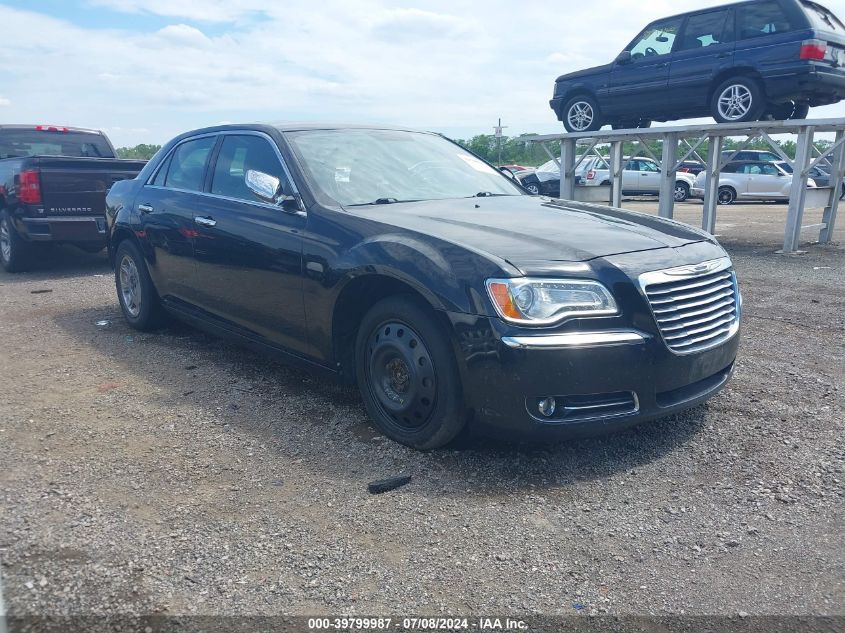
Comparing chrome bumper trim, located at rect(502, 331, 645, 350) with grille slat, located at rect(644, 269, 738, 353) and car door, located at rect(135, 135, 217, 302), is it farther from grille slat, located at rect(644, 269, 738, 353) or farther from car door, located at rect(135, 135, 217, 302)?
car door, located at rect(135, 135, 217, 302)

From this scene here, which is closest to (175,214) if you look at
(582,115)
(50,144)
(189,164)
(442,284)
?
(189,164)

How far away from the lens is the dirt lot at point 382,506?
8.50ft

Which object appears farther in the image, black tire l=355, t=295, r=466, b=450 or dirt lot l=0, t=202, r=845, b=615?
black tire l=355, t=295, r=466, b=450

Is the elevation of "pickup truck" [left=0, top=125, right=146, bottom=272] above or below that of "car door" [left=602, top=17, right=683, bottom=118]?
below

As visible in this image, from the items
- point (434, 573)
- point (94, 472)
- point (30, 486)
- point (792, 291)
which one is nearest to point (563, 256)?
point (434, 573)

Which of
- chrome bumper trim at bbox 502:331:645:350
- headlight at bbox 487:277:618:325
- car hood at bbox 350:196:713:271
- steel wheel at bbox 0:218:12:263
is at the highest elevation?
car hood at bbox 350:196:713:271

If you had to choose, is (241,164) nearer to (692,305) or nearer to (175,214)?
(175,214)

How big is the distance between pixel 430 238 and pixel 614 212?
1526 mm

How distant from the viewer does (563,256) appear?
347cm

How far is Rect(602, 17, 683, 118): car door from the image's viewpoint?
1214cm

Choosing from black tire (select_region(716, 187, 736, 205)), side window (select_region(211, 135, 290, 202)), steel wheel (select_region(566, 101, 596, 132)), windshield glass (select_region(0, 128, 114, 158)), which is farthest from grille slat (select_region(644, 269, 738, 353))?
→ black tire (select_region(716, 187, 736, 205))

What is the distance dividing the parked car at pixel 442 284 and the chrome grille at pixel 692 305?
0.01 meters

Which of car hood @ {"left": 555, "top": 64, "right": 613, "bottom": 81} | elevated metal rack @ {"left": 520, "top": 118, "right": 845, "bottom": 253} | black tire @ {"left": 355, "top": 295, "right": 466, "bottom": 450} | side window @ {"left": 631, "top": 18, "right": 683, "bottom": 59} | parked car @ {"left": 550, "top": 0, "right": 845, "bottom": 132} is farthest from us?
car hood @ {"left": 555, "top": 64, "right": 613, "bottom": 81}

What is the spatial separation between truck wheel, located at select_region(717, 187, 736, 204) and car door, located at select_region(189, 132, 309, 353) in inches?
891
